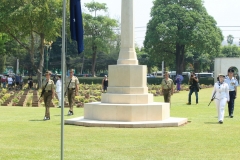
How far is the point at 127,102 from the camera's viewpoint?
16.0 m

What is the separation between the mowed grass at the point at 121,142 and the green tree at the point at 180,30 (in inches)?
1693

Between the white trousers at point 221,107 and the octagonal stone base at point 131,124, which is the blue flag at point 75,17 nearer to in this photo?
the octagonal stone base at point 131,124

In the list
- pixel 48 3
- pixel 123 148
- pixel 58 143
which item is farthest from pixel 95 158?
pixel 48 3

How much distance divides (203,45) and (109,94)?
4405 cm

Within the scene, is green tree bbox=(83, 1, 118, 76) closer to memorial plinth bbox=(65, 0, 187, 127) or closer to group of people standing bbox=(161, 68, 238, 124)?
group of people standing bbox=(161, 68, 238, 124)

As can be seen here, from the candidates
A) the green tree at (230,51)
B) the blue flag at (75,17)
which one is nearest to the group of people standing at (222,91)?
the blue flag at (75,17)

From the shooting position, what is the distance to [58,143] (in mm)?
11484

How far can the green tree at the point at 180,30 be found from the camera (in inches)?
2297

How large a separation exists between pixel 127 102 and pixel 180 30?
4383 centimetres

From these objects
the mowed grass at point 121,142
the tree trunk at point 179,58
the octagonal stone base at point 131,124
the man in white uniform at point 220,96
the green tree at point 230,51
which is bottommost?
the mowed grass at point 121,142

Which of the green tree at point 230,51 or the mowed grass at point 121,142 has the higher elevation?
the green tree at point 230,51

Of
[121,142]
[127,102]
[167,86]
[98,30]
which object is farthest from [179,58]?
[121,142]

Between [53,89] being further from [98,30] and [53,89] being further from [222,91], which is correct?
[98,30]

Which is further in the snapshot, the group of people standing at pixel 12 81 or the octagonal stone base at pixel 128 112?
the group of people standing at pixel 12 81
